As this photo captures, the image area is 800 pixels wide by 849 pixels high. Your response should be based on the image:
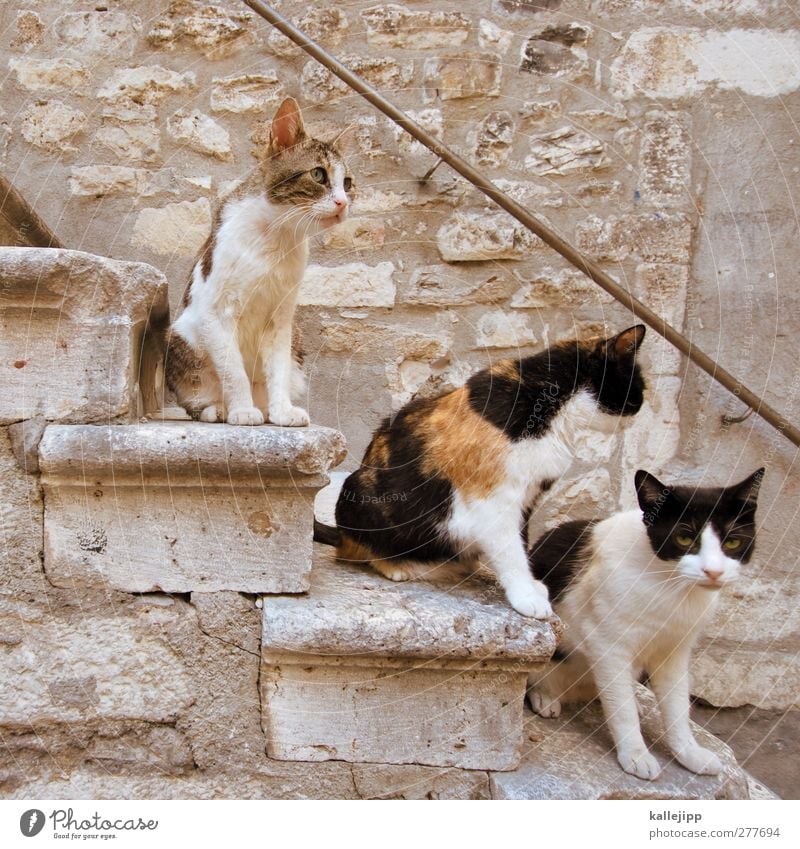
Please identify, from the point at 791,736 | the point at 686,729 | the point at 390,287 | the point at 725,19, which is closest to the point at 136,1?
the point at 390,287

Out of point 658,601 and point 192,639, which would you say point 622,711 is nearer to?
point 658,601

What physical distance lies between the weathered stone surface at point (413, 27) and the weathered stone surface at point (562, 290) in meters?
0.85

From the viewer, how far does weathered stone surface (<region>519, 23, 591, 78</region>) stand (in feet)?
9.00

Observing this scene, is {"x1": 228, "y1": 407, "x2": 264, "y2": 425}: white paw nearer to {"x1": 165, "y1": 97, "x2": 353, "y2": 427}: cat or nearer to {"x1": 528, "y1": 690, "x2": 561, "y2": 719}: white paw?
{"x1": 165, "y1": 97, "x2": 353, "y2": 427}: cat

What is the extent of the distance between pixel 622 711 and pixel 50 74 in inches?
107

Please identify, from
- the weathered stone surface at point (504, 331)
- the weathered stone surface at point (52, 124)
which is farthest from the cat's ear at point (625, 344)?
the weathered stone surface at point (52, 124)

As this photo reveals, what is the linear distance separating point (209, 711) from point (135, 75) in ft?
7.20

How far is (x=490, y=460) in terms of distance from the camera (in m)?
1.70

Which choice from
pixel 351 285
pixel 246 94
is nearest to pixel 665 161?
pixel 351 285

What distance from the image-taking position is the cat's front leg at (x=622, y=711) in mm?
1682

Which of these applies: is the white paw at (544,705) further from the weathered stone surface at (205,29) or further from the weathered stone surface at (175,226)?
the weathered stone surface at (205,29)

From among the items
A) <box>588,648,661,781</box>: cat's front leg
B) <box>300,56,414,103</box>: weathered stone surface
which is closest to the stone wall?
<box>300,56,414,103</box>: weathered stone surface

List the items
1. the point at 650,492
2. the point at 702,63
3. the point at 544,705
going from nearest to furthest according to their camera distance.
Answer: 1. the point at 650,492
2. the point at 544,705
3. the point at 702,63
